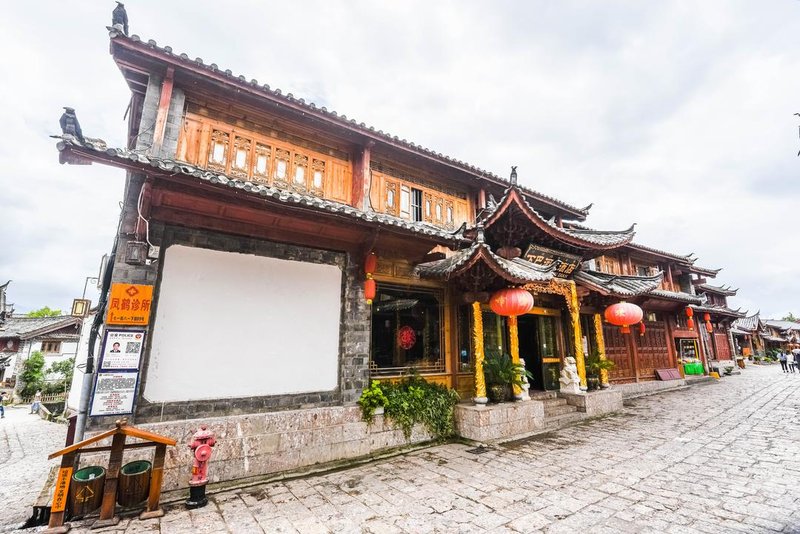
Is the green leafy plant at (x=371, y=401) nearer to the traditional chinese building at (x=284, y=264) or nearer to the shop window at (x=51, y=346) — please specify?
the traditional chinese building at (x=284, y=264)

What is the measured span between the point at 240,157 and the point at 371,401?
5178 millimetres

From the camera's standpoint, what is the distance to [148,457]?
4625mm

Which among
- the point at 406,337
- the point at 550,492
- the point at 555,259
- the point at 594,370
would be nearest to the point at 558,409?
the point at 594,370

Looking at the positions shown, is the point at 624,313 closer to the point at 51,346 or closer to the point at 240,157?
the point at 240,157

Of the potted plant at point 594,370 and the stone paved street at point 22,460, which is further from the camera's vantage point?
the potted plant at point 594,370

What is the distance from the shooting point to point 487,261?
21.7ft

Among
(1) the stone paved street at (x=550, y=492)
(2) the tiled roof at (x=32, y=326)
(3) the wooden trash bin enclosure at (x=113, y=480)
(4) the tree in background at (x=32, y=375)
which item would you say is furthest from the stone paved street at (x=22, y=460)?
(2) the tiled roof at (x=32, y=326)

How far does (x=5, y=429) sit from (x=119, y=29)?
1906cm

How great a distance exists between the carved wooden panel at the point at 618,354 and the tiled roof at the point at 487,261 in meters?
7.04

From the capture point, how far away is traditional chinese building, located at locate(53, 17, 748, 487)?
494 centimetres

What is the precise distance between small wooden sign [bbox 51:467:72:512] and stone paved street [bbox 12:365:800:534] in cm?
69

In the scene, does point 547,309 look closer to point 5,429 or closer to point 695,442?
point 695,442

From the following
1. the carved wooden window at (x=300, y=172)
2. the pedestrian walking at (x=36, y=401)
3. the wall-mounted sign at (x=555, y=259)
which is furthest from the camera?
the pedestrian walking at (x=36, y=401)

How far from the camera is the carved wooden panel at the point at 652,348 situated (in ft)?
46.4
